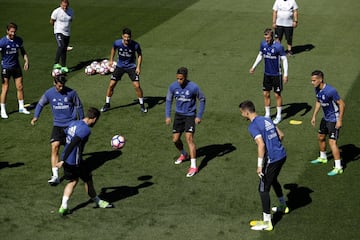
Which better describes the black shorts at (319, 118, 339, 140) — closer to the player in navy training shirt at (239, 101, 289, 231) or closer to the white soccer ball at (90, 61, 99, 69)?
the player in navy training shirt at (239, 101, 289, 231)

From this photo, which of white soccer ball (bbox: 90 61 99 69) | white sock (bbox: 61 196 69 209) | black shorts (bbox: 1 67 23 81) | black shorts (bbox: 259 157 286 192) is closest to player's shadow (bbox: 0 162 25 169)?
white sock (bbox: 61 196 69 209)

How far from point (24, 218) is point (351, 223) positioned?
686 centimetres

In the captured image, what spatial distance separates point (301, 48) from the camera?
90.7 ft

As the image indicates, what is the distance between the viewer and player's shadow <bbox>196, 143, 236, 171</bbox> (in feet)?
59.5

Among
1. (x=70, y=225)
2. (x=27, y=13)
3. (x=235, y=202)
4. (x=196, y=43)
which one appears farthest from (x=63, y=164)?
(x=27, y=13)

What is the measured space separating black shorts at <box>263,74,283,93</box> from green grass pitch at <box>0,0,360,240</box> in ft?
3.24

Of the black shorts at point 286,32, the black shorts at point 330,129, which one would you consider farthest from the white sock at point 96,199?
the black shorts at point 286,32

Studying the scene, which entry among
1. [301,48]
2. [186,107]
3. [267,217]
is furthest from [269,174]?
[301,48]

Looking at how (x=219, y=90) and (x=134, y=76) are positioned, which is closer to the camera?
(x=134, y=76)

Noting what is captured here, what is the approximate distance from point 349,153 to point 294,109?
368 centimetres

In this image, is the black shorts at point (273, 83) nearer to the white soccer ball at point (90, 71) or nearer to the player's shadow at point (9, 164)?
the white soccer ball at point (90, 71)

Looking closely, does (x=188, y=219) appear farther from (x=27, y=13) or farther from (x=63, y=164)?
(x=27, y=13)

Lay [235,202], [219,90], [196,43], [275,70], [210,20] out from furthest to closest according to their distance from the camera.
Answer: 1. [210,20]
2. [196,43]
3. [219,90]
4. [275,70]
5. [235,202]

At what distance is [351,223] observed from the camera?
47.6 feet
